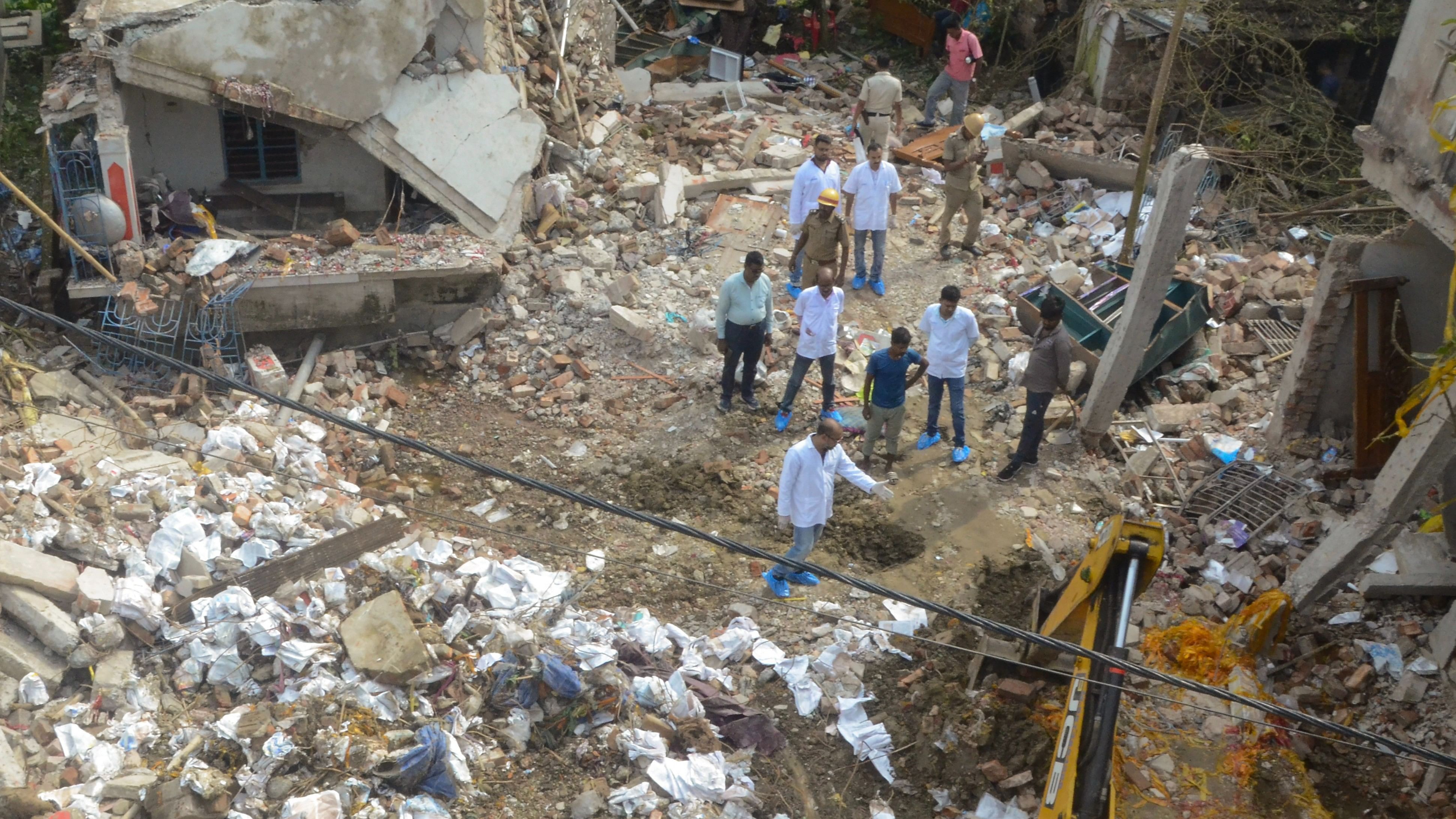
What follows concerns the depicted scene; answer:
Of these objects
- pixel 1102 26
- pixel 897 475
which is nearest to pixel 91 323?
pixel 897 475

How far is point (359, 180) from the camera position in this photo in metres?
12.5

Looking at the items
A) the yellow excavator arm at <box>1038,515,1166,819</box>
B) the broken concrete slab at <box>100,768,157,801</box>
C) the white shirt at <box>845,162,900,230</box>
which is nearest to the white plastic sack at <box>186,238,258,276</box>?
the broken concrete slab at <box>100,768,157,801</box>

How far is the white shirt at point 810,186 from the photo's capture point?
11.0 metres

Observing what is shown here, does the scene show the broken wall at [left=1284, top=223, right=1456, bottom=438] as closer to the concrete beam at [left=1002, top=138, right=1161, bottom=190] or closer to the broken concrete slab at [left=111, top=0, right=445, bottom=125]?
the concrete beam at [left=1002, top=138, right=1161, bottom=190]

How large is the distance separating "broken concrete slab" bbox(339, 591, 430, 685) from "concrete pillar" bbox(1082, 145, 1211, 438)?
223 inches

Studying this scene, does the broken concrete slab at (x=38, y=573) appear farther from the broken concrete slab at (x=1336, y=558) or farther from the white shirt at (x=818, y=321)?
the broken concrete slab at (x=1336, y=558)

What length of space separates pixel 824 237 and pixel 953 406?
78.8 inches

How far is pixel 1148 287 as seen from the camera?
9031mm

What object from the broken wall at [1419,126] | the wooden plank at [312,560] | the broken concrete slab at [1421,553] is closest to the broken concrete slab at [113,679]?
the wooden plank at [312,560]

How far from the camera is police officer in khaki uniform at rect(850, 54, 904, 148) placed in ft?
43.7

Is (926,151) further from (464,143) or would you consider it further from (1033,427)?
(1033,427)

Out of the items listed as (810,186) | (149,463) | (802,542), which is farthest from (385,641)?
(810,186)

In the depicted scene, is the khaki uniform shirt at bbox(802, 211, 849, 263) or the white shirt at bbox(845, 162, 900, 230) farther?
the white shirt at bbox(845, 162, 900, 230)

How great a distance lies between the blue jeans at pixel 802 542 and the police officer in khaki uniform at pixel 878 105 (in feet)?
21.9
